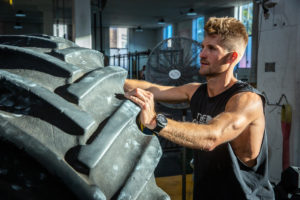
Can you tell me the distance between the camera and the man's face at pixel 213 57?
5.04ft

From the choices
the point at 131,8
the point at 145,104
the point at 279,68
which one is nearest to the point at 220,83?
the point at 145,104

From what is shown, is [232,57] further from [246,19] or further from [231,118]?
[246,19]

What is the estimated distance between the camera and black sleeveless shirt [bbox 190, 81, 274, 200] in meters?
1.42

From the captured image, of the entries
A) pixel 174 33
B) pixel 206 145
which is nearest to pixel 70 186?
pixel 206 145

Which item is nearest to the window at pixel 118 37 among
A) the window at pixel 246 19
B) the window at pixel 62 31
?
the window at pixel 246 19

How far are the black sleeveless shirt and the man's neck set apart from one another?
0.05 metres

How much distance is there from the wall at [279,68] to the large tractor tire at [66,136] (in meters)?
2.88

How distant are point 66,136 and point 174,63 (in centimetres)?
258

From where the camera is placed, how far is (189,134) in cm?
101

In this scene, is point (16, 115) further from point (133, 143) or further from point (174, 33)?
point (174, 33)

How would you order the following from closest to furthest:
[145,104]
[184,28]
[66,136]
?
[66,136] < [145,104] < [184,28]

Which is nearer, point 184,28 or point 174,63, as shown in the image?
point 174,63

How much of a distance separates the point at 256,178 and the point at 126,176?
49.9 inches

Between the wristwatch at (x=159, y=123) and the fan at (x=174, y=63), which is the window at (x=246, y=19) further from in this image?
the wristwatch at (x=159, y=123)
